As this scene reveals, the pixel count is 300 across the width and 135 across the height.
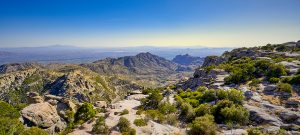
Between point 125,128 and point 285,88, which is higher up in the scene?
point 285,88

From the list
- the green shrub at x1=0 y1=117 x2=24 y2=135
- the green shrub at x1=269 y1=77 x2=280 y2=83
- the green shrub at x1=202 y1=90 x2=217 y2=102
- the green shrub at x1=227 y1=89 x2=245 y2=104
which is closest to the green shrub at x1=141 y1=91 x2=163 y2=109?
the green shrub at x1=202 y1=90 x2=217 y2=102

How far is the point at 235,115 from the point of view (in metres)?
32.8

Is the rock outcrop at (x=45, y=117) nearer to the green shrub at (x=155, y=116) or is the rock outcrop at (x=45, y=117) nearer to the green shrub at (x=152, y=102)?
the green shrub at (x=152, y=102)

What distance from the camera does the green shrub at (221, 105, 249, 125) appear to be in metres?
32.4

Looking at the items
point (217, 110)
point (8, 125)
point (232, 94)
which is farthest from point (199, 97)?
point (8, 125)

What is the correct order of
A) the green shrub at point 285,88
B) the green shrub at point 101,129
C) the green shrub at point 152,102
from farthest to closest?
the green shrub at point 152,102
the green shrub at point 285,88
the green shrub at point 101,129

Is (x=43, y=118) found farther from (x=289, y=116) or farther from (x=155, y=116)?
(x=289, y=116)

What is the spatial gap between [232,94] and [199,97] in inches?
355

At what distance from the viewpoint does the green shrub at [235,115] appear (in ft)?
106

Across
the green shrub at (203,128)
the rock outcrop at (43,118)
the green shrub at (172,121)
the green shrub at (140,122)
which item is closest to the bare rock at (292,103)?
the green shrub at (203,128)

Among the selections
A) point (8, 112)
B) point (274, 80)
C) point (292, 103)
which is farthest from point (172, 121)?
point (8, 112)

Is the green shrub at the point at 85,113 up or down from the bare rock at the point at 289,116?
down

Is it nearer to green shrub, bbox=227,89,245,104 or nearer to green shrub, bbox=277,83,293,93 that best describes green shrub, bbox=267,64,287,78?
green shrub, bbox=277,83,293,93

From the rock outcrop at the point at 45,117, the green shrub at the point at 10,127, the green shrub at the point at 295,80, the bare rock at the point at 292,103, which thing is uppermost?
the green shrub at the point at 295,80
